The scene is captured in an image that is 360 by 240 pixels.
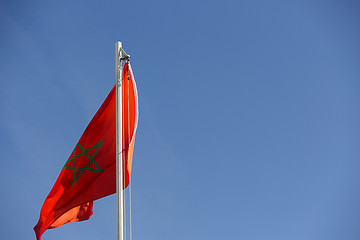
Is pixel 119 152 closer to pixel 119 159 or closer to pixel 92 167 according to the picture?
pixel 119 159

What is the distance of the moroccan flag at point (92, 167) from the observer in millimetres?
12469

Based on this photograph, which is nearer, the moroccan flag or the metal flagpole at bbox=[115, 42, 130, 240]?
the metal flagpole at bbox=[115, 42, 130, 240]

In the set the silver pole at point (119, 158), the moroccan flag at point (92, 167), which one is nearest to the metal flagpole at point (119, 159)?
the silver pole at point (119, 158)

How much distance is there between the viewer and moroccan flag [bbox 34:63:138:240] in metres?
12.5

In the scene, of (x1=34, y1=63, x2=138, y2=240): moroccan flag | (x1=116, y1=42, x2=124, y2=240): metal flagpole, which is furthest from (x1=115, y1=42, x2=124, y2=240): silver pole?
(x1=34, y1=63, x2=138, y2=240): moroccan flag

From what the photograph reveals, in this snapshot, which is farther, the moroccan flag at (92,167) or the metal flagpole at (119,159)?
the moroccan flag at (92,167)

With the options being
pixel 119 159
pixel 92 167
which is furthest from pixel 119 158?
pixel 92 167

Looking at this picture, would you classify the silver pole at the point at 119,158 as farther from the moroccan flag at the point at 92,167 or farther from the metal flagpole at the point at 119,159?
the moroccan flag at the point at 92,167

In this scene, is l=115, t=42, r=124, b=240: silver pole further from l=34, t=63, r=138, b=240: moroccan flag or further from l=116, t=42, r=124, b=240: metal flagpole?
l=34, t=63, r=138, b=240: moroccan flag

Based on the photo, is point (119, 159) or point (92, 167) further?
point (92, 167)

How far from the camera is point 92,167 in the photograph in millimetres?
12703

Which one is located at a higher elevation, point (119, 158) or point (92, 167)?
point (92, 167)

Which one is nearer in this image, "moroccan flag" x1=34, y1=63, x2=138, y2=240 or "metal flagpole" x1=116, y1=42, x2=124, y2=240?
"metal flagpole" x1=116, y1=42, x2=124, y2=240

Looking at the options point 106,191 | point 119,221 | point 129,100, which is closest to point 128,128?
point 129,100
